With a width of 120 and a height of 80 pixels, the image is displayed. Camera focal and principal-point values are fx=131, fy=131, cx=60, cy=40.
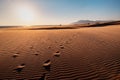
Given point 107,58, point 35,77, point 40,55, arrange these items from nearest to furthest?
point 35,77
point 107,58
point 40,55

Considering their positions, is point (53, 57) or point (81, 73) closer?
point (81, 73)

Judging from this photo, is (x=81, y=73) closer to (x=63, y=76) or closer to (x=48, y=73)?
(x=63, y=76)

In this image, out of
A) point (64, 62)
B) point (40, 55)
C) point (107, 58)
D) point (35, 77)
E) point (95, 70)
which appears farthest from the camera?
point (40, 55)

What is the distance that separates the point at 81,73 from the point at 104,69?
96cm

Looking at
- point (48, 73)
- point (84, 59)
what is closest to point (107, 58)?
point (84, 59)

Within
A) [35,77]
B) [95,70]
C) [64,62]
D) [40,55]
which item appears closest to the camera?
[35,77]

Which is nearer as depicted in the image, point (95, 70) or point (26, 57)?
point (95, 70)

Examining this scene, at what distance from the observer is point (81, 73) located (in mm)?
4844

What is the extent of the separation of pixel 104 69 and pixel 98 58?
1131 millimetres

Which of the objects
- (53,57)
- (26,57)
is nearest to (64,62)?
(53,57)

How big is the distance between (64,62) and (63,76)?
45.6 inches

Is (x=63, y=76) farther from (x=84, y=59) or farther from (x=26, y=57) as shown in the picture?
(x=26, y=57)

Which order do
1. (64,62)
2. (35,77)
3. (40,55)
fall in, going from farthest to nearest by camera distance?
(40,55), (64,62), (35,77)

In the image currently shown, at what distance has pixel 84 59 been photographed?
6.09m
